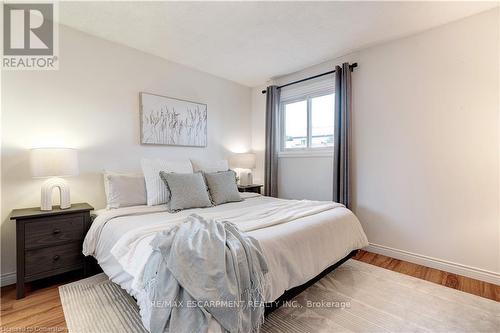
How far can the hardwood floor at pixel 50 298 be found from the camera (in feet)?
5.43

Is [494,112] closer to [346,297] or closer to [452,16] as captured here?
[452,16]

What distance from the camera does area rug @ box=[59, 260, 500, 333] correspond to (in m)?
1.63

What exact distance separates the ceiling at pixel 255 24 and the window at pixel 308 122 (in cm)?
66

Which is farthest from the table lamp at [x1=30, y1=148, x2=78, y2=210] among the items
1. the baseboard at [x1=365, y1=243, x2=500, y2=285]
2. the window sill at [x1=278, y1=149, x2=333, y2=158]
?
the baseboard at [x1=365, y1=243, x2=500, y2=285]

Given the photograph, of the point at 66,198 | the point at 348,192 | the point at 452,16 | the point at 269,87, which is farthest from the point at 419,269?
the point at 66,198

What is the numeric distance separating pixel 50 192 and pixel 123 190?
602 millimetres

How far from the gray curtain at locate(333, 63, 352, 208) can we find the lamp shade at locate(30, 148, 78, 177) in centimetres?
305

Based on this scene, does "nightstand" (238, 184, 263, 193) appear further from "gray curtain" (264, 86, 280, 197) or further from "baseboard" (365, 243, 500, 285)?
"baseboard" (365, 243, 500, 285)

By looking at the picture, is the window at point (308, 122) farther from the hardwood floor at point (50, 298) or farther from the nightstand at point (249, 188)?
the hardwood floor at point (50, 298)

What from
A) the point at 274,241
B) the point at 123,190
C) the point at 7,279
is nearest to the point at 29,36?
the point at 123,190

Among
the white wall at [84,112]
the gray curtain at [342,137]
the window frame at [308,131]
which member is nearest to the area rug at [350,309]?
the white wall at [84,112]

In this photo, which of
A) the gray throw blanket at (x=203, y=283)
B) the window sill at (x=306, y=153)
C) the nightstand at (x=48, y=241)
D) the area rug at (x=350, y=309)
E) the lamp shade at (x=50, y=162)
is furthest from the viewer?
the window sill at (x=306, y=153)

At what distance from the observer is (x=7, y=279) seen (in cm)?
220

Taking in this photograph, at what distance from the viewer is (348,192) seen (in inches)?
122
